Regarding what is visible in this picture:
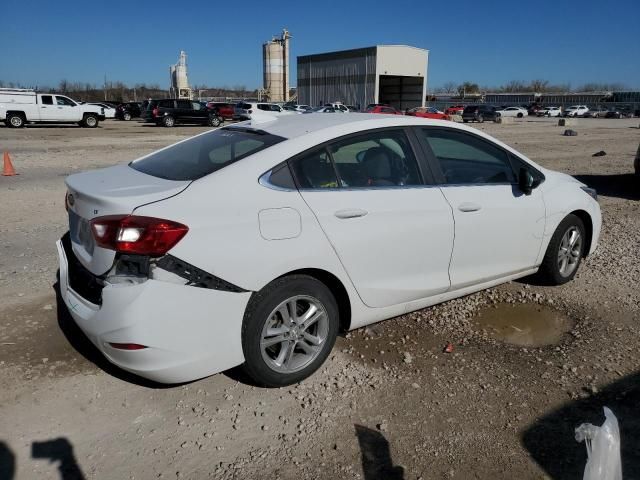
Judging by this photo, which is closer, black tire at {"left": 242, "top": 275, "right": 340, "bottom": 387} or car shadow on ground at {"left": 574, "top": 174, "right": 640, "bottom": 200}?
black tire at {"left": 242, "top": 275, "right": 340, "bottom": 387}

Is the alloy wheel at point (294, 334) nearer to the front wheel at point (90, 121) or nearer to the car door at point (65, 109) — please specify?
the car door at point (65, 109)

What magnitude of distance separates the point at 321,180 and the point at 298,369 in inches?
46.7

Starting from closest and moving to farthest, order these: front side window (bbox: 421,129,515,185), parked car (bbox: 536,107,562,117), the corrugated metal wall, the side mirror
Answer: front side window (bbox: 421,129,515,185) → the side mirror → parked car (bbox: 536,107,562,117) → the corrugated metal wall

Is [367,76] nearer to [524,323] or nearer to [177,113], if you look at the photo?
[177,113]

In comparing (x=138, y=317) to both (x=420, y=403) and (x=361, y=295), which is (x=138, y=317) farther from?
(x=420, y=403)

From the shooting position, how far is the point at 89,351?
3.71 m

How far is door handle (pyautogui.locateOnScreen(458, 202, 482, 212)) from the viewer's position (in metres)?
3.78

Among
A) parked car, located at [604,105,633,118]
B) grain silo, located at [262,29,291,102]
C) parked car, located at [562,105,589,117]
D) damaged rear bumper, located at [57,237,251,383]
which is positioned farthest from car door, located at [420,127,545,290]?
grain silo, located at [262,29,291,102]

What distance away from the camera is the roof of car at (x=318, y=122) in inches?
137

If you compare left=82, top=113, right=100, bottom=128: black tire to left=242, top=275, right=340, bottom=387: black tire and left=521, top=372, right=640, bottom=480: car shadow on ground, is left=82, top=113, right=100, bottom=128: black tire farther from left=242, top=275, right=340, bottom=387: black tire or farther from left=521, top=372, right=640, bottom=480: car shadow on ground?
left=521, top=372, right=640, bottom=480: car shadow on ground

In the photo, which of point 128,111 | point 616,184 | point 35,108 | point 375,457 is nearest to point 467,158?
point 375,457

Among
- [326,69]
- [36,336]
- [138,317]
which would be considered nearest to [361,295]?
[138,317]

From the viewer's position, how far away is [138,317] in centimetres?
267

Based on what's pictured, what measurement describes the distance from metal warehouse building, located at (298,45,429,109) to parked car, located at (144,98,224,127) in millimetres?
37585
